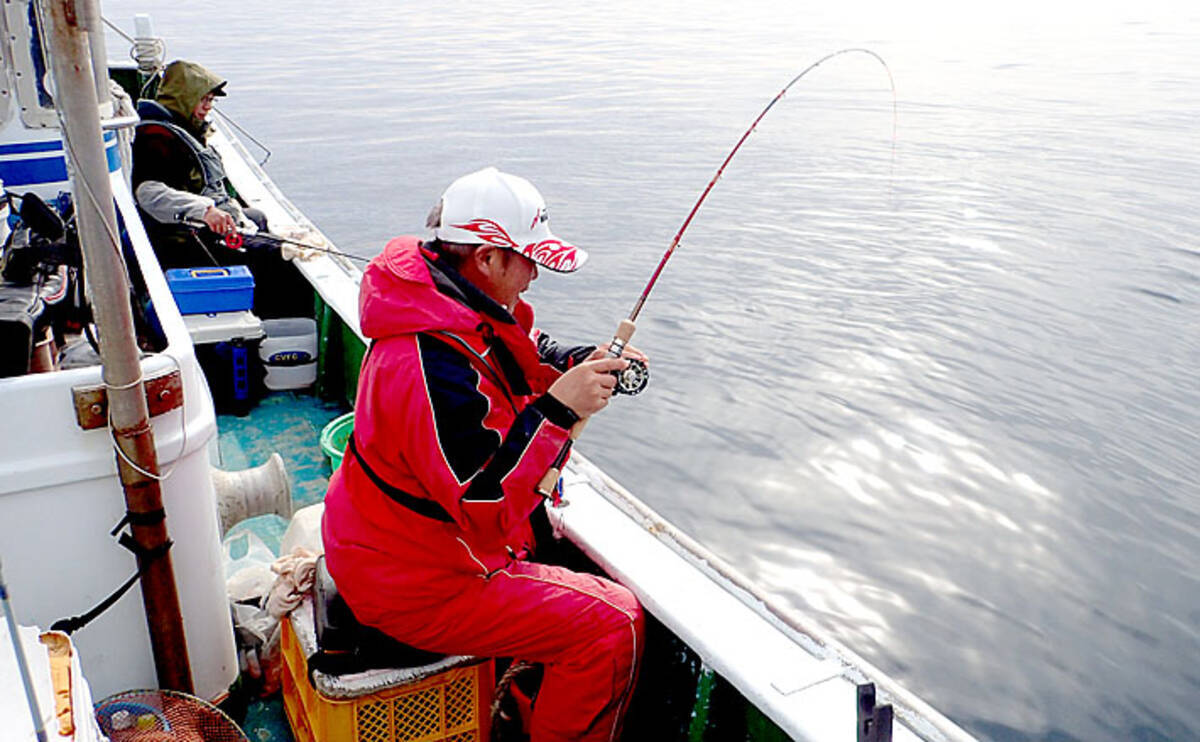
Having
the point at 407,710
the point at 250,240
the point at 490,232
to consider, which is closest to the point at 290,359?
the point at 250,240

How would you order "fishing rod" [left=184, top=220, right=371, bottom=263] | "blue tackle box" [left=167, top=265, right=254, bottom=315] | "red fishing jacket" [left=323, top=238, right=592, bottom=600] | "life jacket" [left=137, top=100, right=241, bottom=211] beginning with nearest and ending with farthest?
1. "red fishing jacket" [left=323, top=238, right=592, bottom=600]
2. "blue tackle box" [left=167, top=265, right=254, bottom=315]
3. "fishing rod" [left=184, top=220, right=371, bottom=263]
4. "life jacket" [left=137, top=100, right=241, bottom=211]

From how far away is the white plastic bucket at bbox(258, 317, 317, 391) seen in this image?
215 inches

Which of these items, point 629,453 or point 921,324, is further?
point 921,324

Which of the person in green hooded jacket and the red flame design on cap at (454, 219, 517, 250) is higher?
the red flame design on cap at (454, 219, 517, 250)

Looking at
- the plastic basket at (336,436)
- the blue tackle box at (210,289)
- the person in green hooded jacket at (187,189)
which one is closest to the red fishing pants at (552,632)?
the plastic basket at (336,436)

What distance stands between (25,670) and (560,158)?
1697 cm

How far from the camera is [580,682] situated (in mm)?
2521

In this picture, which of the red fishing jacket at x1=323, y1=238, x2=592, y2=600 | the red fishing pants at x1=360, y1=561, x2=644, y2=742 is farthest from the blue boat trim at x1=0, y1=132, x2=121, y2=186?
the red fishing pants at x1=360, y1=561, x2=644, y2=742

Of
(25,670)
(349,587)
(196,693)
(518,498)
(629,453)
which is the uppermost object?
(25,670)

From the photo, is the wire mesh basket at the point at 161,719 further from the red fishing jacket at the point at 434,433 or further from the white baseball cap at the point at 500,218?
the white baseball cap at the point at 500,218

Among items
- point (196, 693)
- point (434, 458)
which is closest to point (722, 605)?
point (434, 458)

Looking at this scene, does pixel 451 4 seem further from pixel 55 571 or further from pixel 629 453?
pixel 55 571

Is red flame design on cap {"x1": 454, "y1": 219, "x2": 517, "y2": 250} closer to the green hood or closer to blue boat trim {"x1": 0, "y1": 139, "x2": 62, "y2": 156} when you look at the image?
the green hood

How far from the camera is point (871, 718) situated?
6.66 ft
